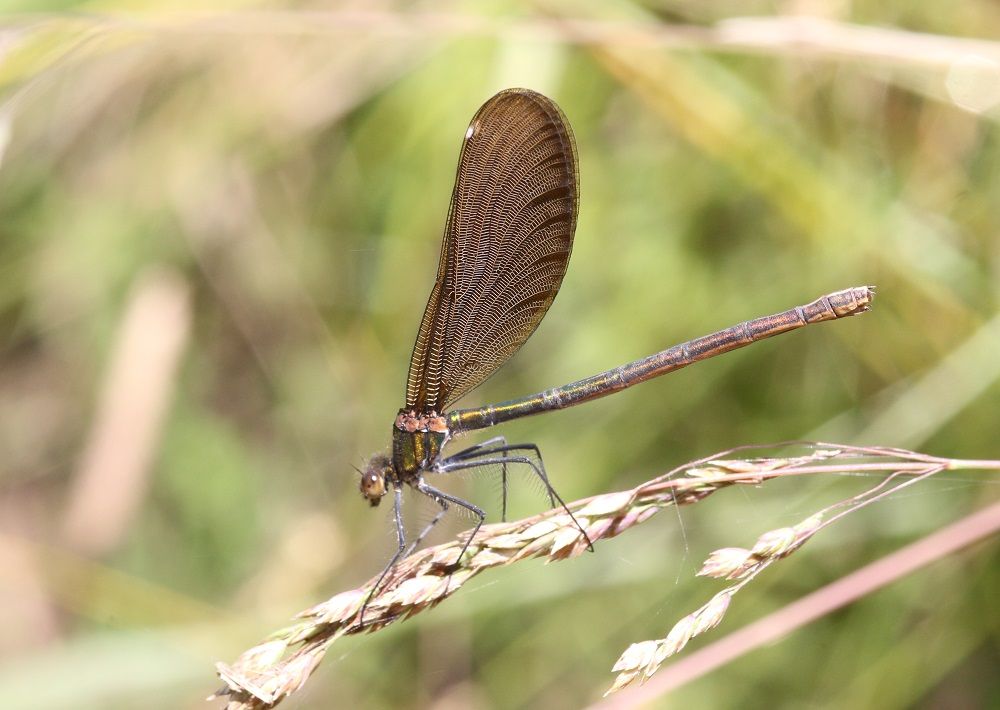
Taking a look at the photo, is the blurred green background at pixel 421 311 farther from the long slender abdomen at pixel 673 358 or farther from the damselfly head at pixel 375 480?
the long slender abdomen at pixel 673 358

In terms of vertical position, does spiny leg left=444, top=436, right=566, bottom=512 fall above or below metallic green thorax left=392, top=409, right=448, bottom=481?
below

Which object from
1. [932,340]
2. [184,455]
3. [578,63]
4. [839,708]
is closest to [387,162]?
[578,63]

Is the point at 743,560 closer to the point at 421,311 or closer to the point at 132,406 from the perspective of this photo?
the point at 421,311

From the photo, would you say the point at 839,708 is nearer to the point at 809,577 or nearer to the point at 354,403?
the point at 809,577

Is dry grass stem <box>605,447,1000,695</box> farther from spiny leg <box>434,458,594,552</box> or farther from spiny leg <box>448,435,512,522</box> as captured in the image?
spiny leg <box>448,435,512,522</box>

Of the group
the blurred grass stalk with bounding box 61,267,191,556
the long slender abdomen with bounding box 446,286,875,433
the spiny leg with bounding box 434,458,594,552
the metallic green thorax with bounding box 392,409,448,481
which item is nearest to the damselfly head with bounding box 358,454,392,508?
the metallic green thorax with bounding box 392,409,448,481

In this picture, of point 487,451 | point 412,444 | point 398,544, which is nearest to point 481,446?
point 487,451
